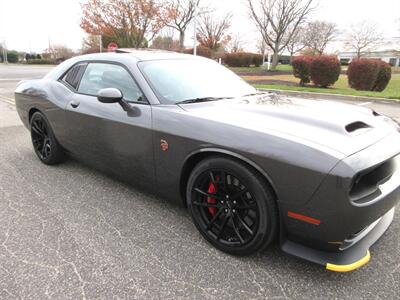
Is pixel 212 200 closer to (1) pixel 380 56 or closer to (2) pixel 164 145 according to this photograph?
(2) pixel 164 145

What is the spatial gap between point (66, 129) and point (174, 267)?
218cm

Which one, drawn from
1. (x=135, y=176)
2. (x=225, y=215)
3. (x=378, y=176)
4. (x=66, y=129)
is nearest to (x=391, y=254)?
(x=378, y=176)

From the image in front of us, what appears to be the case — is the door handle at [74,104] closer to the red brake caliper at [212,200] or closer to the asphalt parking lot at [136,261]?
the asphalt parking lot at [136,261]

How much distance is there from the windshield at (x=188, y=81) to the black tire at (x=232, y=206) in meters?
0.78

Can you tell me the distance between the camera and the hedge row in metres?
13.6

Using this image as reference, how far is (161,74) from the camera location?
9.75 ft

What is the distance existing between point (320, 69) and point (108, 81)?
12468mm

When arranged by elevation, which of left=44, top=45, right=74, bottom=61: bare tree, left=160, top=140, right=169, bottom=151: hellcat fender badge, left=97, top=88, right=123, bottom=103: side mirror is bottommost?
left=160, top=140, right=169, bottom=151: hellcat fender badge

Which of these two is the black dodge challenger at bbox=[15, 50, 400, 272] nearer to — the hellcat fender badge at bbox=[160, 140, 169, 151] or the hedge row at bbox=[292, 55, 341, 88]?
the hellcat fender badge at bbox=[160, 140, 169, 151]

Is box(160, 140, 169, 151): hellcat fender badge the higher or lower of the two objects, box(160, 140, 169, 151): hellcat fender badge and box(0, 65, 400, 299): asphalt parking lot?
the higher

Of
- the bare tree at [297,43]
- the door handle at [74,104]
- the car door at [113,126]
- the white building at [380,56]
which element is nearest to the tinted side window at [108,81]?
the car door at [113,126]

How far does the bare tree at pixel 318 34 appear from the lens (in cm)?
4409

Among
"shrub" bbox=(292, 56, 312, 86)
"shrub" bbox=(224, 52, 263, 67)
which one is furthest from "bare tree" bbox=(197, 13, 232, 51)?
"shrub" bbox=(292, 56, 312, 86)

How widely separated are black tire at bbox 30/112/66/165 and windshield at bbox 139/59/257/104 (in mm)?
1760
